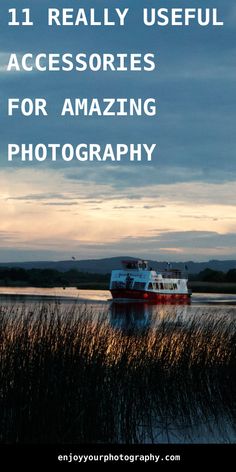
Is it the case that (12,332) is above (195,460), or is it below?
above

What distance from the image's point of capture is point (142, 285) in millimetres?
71375

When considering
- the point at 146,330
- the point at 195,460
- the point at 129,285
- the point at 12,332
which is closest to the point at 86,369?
the point at 12,332

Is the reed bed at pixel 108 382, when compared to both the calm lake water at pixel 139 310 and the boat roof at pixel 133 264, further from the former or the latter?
the boat roof at pixel 133 264

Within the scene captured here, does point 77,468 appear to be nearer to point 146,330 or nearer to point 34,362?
point 34,362

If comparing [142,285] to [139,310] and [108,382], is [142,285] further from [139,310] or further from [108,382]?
[108,382]

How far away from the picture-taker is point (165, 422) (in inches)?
389

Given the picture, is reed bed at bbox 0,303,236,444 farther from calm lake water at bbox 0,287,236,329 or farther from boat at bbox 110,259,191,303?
boat at bbox 110,259,191,303

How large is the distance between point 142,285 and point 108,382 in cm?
6186

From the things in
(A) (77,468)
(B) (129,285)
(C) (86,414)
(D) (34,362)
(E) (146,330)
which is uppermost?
(B) (129,285)

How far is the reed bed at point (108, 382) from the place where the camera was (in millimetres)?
8508

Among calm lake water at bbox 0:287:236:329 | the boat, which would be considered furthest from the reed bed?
the boat

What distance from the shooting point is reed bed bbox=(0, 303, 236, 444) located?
27.9ft

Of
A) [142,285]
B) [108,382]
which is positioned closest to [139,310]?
[142,285]

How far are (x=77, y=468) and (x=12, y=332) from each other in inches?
112
